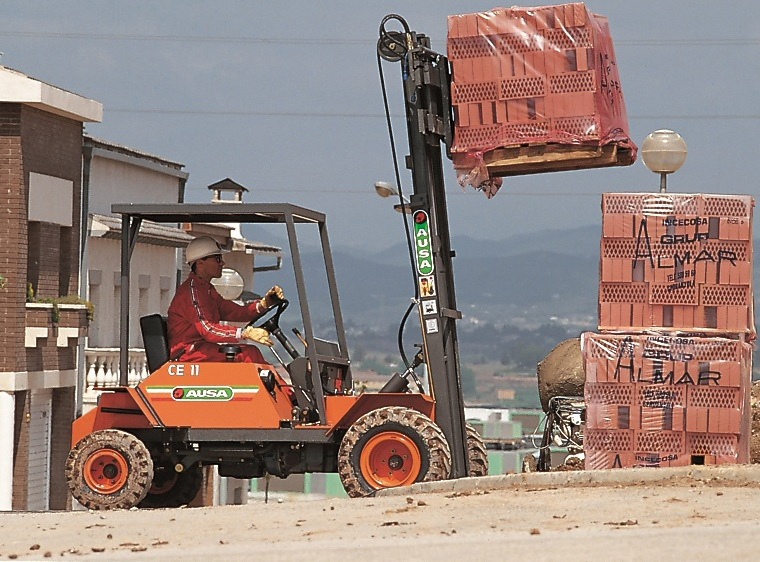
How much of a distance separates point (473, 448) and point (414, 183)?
8.33 feet

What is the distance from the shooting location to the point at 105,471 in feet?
50.9

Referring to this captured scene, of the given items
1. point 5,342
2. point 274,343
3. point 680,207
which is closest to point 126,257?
point 274,343

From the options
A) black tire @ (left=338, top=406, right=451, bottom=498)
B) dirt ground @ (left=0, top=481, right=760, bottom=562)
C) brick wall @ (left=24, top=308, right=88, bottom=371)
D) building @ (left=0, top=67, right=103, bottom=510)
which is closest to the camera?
dirt ground @ (left=0, top=481, right=760, bottom=562)

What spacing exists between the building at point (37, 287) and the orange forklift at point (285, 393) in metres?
17.3

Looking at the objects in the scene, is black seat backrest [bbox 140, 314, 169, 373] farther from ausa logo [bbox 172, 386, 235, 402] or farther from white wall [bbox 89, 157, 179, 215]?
white wall [bbox 89, 157, 179, 215]

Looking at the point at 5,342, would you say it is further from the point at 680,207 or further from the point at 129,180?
the point at 680,207

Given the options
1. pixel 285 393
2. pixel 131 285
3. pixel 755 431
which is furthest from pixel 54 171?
pixel 285 393

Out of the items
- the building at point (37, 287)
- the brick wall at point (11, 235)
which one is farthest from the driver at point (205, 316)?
the brick wall at point (11, 235)

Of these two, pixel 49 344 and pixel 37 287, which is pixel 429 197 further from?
pixel 37 287

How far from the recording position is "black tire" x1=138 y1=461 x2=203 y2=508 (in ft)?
53.7

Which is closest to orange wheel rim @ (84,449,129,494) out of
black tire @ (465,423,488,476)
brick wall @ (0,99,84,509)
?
black tire @ (465,423,488,476)

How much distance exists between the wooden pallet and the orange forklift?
2.06 ft

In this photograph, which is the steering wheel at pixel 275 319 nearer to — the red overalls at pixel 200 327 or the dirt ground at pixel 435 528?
the red overalls at pixel 200 327

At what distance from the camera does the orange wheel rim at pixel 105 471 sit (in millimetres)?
15430
